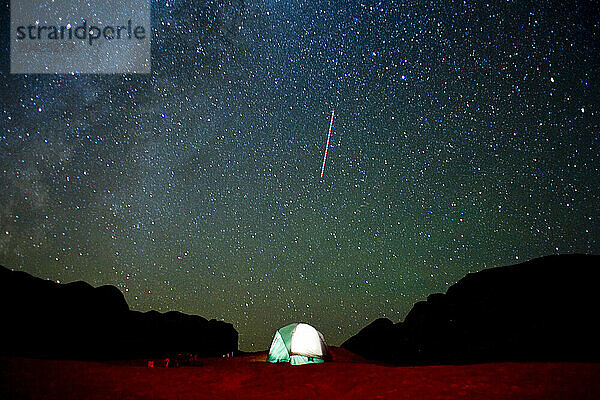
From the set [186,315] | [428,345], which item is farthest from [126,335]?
[428,345]

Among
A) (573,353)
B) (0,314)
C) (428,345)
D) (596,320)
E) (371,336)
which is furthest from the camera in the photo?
(371,336)

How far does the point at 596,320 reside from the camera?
85.6 feet

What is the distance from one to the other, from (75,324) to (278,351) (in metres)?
24.8

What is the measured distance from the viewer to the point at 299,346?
16750 millimetres

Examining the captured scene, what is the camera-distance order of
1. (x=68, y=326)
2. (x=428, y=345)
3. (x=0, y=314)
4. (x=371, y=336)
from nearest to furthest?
(x=0, y=314) → (x=68, y=326) → (x=428, y=345) → (x=371, y=336)

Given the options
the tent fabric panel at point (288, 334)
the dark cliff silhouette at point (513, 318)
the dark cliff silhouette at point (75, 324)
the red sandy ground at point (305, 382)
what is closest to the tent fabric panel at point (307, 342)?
the tent fabric panel at point (288, 334)

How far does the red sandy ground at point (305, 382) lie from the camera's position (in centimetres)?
827

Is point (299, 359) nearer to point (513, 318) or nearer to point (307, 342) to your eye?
point (307, 342)

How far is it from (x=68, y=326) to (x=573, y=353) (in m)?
37.5

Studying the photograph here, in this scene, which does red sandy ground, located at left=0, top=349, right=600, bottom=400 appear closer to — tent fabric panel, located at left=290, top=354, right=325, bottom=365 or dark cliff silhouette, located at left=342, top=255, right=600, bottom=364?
tent fabric panel, located at left=290, top=354, right=325, bottom=365

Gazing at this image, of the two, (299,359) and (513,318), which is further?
(513,318)

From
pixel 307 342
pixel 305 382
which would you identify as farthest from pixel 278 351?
pixel 305 382

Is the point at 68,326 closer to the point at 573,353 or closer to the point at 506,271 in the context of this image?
the point at 573,353

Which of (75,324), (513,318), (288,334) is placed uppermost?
(288,334)
